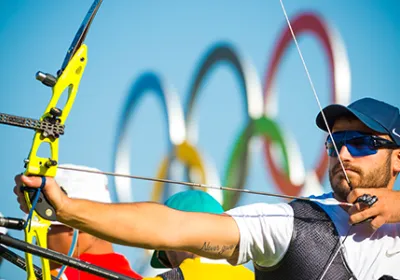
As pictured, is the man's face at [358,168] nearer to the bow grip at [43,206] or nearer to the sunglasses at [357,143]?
the sunglasses at [357,143]

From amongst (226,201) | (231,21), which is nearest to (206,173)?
(226,201)

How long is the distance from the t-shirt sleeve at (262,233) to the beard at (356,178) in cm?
28

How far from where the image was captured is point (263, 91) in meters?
5.94

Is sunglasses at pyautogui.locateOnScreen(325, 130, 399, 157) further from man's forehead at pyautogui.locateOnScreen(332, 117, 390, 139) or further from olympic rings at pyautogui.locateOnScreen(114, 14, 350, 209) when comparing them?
olympic rings at pyautogui.locateOnScreen(114, 14, 350, 209)

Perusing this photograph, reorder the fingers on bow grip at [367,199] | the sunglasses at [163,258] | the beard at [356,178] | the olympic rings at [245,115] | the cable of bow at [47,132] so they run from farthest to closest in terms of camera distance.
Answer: the olympic rings at [245,115], the sunglasses at [163,258], the beard at [356,178], the fingers on bow grip at [367,199], the cable of bow at [47,132]

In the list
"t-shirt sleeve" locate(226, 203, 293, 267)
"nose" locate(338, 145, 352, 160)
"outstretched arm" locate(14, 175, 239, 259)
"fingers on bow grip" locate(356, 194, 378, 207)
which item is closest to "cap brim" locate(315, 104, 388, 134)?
"nose" locate(338, 145, 352, 160)

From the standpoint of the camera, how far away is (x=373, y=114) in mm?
2680

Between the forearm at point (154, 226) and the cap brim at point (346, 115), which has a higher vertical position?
the cap brim at point (346, 115)

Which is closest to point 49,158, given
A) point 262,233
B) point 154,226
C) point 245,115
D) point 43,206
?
point 43,206

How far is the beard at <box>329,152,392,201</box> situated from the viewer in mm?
2549

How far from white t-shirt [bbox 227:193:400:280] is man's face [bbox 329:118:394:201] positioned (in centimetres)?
8

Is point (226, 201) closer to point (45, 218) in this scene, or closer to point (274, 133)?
point (274, 133)

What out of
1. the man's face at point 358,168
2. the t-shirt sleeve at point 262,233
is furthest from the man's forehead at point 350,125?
the t-shirt sleeve at point 262,233

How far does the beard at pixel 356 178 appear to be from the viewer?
255 centimetres
